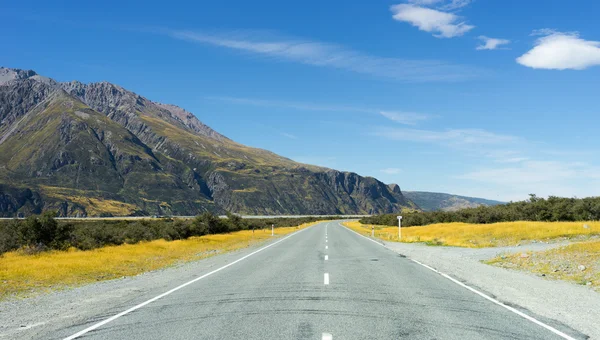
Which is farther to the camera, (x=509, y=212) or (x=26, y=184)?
(x=26, y=184)

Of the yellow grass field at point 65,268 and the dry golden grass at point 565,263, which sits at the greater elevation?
the dry golden grass at point 565,263

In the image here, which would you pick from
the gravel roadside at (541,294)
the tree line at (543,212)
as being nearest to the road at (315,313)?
the gravel roadside at (541,294)

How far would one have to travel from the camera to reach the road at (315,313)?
7.14 metres

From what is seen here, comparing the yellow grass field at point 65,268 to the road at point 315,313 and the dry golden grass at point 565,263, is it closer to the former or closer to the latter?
the road at point 315,313

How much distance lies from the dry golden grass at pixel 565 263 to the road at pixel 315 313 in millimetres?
4800

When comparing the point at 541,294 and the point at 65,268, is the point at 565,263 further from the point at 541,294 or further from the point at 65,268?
the point at 65,268

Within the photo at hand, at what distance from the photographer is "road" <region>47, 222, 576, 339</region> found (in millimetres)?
7137

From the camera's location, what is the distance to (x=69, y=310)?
A: 9641 mm

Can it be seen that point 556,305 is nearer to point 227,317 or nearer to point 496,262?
point 227,317

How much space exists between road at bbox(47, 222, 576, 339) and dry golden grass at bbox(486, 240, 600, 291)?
189 inches

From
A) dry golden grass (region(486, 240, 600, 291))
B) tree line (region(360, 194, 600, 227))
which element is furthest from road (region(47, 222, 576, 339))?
tree line (region(360, 194, 600, 227))

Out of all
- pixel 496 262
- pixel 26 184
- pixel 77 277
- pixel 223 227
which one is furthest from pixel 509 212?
pixel 26 184

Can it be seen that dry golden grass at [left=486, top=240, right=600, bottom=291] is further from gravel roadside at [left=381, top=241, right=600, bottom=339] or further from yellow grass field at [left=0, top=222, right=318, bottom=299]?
yellow grass field at [left=0, top=222, right=318, bottom=299]

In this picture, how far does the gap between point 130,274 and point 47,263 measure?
4.40 metres
